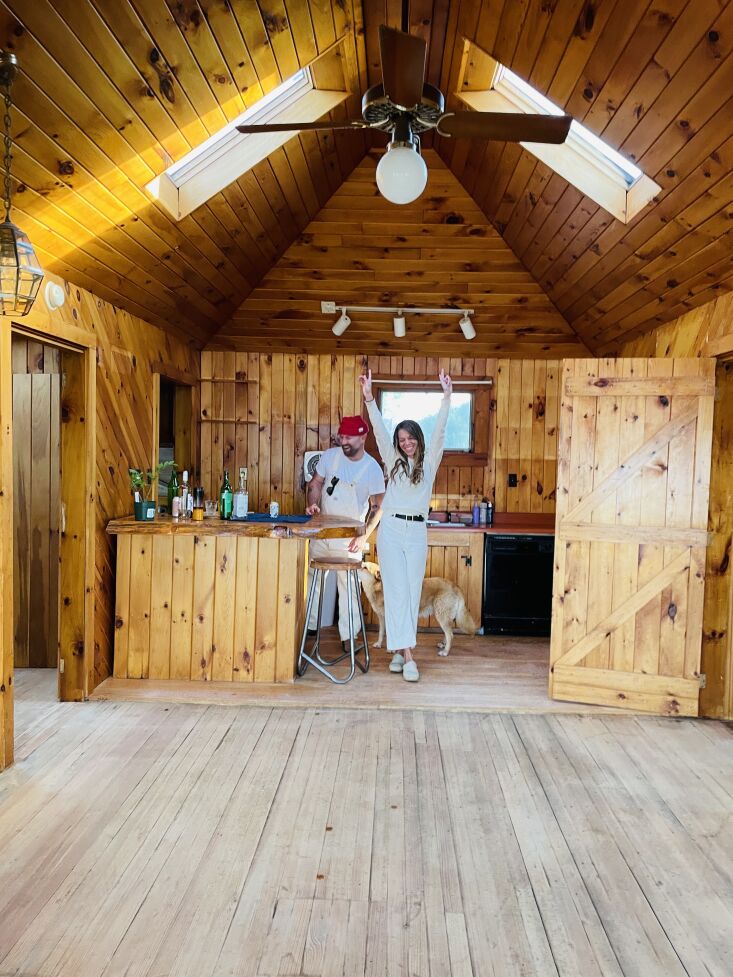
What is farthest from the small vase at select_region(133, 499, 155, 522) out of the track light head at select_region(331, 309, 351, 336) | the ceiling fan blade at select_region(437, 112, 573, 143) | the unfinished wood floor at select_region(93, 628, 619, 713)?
the ceiling fan blade at select_region(437, 112, 573, 143)

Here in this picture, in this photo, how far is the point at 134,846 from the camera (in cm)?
264

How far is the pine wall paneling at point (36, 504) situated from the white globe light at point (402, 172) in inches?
116

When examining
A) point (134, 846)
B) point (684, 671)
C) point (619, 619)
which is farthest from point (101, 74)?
point (684, 671)

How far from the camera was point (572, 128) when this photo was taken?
3.69 meters

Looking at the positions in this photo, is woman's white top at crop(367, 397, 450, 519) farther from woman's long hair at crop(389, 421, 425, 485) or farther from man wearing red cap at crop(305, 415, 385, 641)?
man wearing red cap at crop(305, 415, 385, 641)

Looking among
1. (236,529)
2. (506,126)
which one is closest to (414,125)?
(506,126)

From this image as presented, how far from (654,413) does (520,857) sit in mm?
2652

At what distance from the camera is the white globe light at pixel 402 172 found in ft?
8.01

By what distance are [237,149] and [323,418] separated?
8.99 feet

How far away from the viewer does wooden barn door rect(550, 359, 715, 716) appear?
409 cm

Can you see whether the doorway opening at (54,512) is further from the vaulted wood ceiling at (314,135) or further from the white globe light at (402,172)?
the white globe light at (402,172)

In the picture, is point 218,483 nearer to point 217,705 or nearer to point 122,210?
point 217,705

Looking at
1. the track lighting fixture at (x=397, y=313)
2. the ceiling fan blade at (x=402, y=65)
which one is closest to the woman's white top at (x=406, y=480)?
the track lighting fixture at (x=397, y=313)

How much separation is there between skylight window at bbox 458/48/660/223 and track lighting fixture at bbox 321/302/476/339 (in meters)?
1.82
